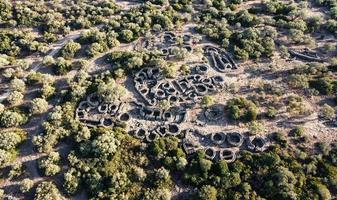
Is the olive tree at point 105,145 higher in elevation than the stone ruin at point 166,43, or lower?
lower

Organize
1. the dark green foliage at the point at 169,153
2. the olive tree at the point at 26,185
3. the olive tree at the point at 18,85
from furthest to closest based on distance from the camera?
the olive tree at the point at 18,85
the dark green foliage at the point at 169,153
the olive tree at the point at 26,185

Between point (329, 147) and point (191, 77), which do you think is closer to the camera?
point (329, 147)

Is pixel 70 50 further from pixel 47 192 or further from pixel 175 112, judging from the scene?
pixel 47 192

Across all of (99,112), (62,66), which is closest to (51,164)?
(99,112)

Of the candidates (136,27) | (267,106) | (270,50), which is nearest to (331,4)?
(270,50)

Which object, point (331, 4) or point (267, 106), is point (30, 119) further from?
point (331, 4)

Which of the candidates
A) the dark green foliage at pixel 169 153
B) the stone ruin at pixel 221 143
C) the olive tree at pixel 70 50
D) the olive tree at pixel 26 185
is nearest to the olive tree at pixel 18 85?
the olive tree at pixel 70 50

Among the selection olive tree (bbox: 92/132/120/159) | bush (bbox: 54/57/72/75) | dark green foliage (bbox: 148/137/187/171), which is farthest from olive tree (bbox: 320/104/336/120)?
bush (bbox: 54/57/72/75)

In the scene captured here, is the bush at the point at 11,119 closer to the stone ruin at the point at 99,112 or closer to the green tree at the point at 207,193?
the stone ruin at the point at 99,112
